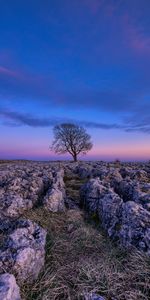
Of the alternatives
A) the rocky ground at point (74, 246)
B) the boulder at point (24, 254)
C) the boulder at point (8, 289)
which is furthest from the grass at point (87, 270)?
the boulder at point (8, 289)

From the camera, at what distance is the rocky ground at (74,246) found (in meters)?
5.38

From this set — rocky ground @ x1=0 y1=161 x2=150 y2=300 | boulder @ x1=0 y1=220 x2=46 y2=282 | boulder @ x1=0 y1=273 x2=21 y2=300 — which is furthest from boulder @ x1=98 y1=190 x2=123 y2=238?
boulder @ x1=0 y1=273 x2=21 y2=300

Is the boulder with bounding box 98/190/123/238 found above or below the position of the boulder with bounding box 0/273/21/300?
above

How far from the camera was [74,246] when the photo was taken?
761 centimetres

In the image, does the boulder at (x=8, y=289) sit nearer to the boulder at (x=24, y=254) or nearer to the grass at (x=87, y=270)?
the grass at (x=87, y=270)

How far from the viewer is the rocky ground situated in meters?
5.38

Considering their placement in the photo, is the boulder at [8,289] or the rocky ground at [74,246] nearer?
the boulder at [8,289]

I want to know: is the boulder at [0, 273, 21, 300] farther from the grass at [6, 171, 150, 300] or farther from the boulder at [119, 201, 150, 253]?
the boulder at [119, 201, 150, 253]

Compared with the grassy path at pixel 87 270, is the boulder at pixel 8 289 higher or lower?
higher

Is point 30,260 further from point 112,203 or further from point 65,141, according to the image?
point 65,141

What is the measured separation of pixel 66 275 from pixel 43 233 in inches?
53.6

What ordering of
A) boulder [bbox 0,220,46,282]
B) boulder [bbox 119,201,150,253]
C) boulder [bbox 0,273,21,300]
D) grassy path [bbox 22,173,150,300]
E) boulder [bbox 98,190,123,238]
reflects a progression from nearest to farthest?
boulder [bbox 0,273,21,300] → grassy path [bbox 22,173,150,300] → boulder [bbox 0,220,46,282] → boulder [bbox 119,201,150,253] → boulder [bbox 98,190,123,238]

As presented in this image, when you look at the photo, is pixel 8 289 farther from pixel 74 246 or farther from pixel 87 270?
pixel 74 246

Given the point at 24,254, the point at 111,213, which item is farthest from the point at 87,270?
the point at 111,213
